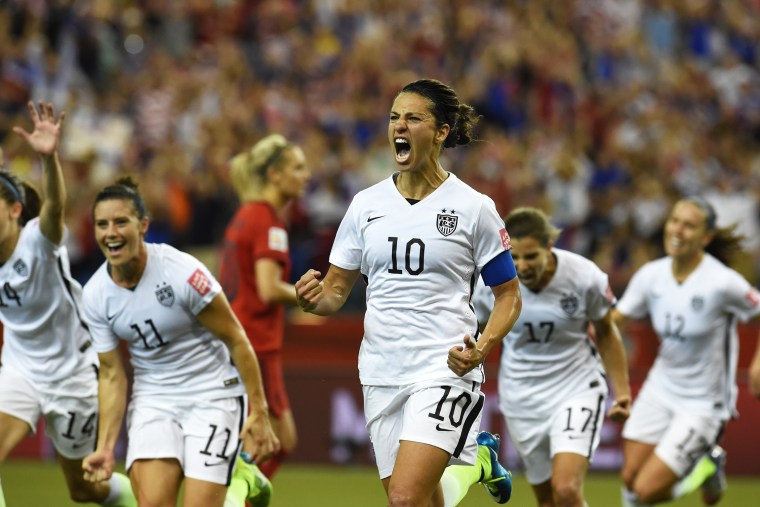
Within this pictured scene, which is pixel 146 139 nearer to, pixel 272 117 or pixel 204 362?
pixel 272 117

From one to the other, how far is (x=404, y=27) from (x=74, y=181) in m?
5.01

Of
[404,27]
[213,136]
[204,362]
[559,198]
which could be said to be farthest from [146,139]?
[204,362]

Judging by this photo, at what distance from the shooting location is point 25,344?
287 inches

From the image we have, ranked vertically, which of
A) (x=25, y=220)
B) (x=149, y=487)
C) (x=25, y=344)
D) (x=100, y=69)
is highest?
(x=100, y=69)

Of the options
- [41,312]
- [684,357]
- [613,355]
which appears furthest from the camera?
[684,357]

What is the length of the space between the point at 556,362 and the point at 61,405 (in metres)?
2.85

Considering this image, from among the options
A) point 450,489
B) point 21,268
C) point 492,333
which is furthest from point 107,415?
point 492,333

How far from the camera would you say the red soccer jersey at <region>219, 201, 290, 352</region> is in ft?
26.3

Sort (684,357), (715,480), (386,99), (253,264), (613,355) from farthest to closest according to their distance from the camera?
1. (386,99)
2. (715,480)
3. (684,357)
4. (253,264)
5. (613,355)

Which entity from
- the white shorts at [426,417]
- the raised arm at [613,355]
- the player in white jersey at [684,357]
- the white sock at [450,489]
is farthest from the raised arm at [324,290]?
the player in white jersey at [684,357]

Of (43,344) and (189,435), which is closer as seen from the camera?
(189,435)

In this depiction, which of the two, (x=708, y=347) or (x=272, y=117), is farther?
(x=272, y=117)

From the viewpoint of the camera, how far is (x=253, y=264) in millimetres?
8125

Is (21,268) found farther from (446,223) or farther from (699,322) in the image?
(699,322)
